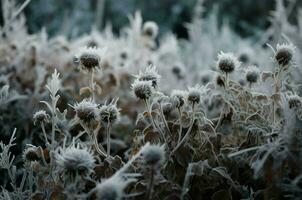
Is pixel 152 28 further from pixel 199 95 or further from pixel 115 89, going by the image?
pixel 199 95

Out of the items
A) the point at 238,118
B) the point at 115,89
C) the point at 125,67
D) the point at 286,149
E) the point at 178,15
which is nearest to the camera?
the point at 286,149

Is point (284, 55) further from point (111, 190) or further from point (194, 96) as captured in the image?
point (111, 190)

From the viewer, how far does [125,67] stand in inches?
94.3

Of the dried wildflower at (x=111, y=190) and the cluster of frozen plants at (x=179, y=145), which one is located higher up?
the cluster of frozen plants at (x=179, y=145)

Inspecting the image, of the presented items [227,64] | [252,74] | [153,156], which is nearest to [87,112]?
[153,156]

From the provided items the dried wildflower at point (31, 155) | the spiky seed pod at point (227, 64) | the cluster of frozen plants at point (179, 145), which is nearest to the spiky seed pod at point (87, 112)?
the cluster of frozen plants at point (179, 145)

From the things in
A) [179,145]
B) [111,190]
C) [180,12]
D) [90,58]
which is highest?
[180,12]

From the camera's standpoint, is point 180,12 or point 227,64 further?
point 180,12

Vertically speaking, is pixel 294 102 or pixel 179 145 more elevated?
pixel 294 102

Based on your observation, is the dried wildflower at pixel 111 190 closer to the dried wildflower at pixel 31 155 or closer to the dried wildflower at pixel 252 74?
the dried wildflower at pixel 31 155

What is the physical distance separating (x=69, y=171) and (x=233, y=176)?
1.33ft

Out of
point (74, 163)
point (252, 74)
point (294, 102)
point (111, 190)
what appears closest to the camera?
point (111, 190)

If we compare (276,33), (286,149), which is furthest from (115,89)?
(286,149)

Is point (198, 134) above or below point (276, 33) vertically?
below
